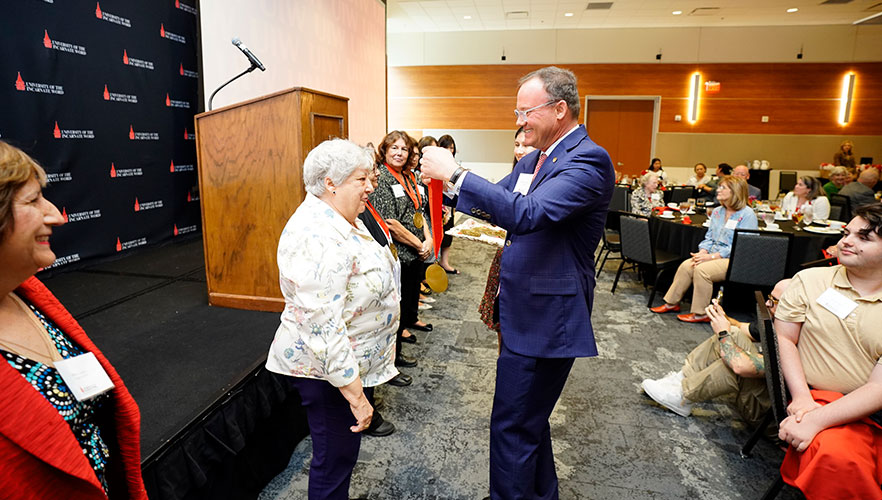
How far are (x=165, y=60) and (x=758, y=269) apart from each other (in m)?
5.28

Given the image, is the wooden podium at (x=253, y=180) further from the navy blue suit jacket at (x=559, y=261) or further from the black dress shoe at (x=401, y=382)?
the navy blue suit jacket at (x=559, y=261)

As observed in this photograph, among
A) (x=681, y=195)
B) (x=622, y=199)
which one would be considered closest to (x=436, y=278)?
(x=622, y=199)

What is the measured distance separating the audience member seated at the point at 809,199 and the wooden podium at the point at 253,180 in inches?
191

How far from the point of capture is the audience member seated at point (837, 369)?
62.2 inches

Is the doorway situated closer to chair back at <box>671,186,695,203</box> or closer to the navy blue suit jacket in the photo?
chair back at <box>671,186,695,203</box>

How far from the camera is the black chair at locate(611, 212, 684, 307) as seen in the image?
4.39 metres

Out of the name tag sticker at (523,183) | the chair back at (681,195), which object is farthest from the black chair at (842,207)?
the name tag sticker at (523,183)

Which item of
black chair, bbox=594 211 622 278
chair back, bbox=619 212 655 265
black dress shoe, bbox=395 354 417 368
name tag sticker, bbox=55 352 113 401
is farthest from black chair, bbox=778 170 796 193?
name tag sticker, bbox=55 352 113 401

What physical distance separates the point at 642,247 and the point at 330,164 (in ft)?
12.2

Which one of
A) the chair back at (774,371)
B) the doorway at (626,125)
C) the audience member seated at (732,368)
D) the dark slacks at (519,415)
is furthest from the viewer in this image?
the doorway at (626,125)

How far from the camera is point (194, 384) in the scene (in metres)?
1.94

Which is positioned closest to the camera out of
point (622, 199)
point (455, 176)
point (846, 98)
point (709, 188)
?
point (455, 176)

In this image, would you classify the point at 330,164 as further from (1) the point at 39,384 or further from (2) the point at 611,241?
(2) the point at 611,241

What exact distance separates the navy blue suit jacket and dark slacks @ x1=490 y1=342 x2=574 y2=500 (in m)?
0.08
